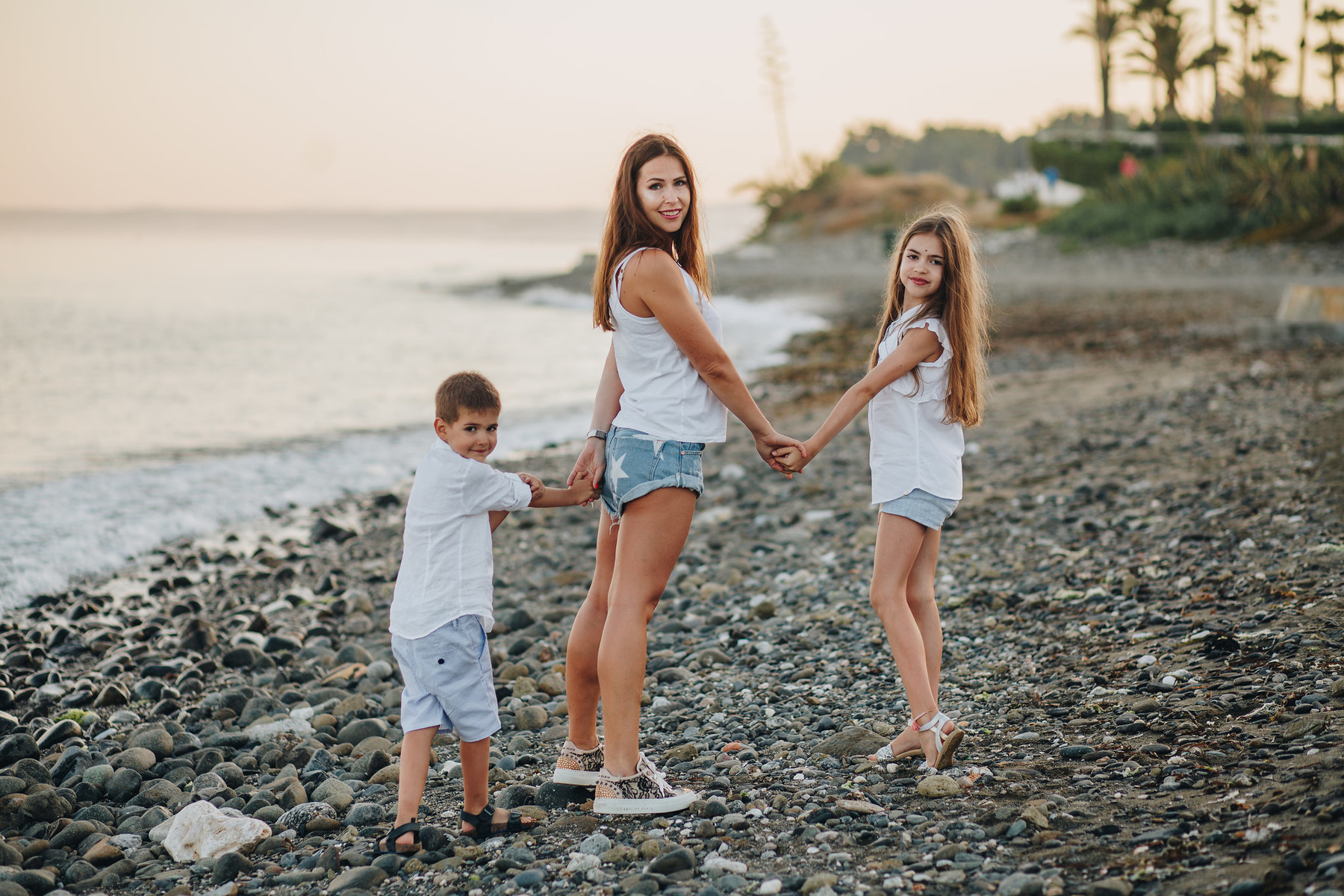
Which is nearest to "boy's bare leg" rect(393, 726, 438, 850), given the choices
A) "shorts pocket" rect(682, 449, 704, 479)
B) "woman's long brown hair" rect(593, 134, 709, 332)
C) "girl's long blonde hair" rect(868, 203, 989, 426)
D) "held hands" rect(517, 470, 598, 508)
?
"held hands" rect(517, 470, 598, 508)

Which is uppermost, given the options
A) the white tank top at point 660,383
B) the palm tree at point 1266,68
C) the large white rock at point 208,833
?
the palm tree at point 1266,68

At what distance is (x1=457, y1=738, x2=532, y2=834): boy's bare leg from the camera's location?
311 cm

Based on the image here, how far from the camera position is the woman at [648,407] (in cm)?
302

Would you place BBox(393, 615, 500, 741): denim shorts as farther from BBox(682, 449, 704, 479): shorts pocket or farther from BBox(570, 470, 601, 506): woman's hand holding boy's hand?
BBox(682, 449, 704, 479): shorts pocket

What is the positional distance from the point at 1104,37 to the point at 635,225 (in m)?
47.2

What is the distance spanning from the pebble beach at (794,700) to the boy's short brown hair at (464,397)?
4.35 ft

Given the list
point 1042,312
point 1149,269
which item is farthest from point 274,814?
point 1149,269

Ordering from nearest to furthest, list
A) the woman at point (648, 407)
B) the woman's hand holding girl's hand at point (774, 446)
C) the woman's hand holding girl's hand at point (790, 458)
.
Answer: the woman at point (648, 407) < the woman's hand holding girl's hand at point (774, 446) < the woman's hand holding girl's hand at point (790, 458)

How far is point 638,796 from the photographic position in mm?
3186

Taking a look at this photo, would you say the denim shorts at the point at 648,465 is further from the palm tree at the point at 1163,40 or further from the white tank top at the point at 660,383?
the palm tree at the point at 1163,40

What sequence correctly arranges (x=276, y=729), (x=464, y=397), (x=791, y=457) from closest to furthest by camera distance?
(x=464, y=397) → (x=791, y=457) → (x=276, y=729)

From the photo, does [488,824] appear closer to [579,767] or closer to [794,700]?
[579,767]

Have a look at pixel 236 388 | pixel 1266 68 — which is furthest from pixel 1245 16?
pixel 236 388

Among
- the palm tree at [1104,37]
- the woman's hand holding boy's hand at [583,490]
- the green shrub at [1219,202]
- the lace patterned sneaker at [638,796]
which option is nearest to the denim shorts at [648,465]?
the woman's hand holding boy's hand at [583,490]
